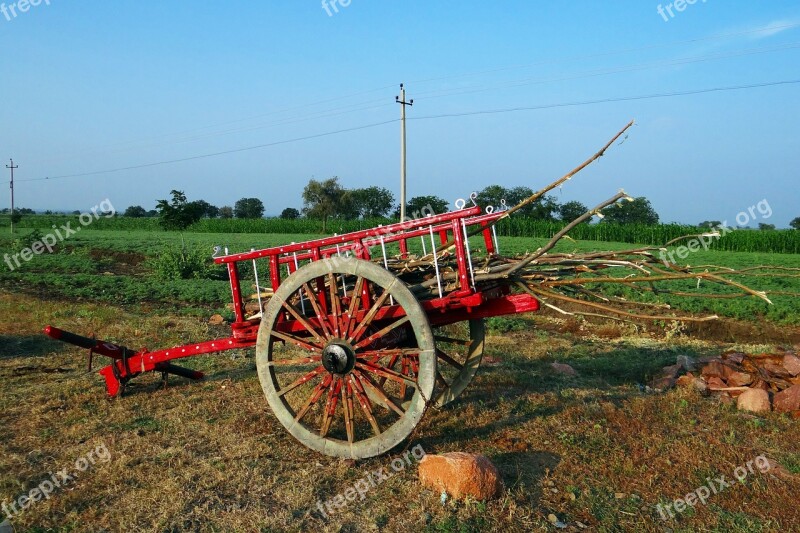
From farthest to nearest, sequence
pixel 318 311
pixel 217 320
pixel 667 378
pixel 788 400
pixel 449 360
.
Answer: pixel 217 320 < pixel 667 378 < pixel 788 400 < pixel 449 360 < pixel 318 311

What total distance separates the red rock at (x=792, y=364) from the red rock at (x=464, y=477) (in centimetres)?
470

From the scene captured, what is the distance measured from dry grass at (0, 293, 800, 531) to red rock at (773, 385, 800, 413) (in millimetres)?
411

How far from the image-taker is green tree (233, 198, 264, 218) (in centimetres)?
9867

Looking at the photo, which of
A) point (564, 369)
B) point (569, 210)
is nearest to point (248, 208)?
point (569, 210)

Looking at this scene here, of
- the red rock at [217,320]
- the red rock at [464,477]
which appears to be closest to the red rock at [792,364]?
the red rock at [464,477]

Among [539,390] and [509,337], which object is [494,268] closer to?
[539,390]

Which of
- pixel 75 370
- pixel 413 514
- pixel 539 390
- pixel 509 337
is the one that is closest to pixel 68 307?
pixel 75 370

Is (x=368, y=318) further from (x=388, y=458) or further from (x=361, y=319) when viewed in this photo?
(x=388, y=458)

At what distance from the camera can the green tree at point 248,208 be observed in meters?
98.7

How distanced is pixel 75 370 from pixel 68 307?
16.8ft

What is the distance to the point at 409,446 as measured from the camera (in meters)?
5.41

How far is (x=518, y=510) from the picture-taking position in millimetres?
4230

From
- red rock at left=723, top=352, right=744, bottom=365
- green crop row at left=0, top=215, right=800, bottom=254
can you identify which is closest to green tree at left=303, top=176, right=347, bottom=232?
green crop row at left=0, top=215, right=800, bottom=254

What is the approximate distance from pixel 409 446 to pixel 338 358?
1161mm
